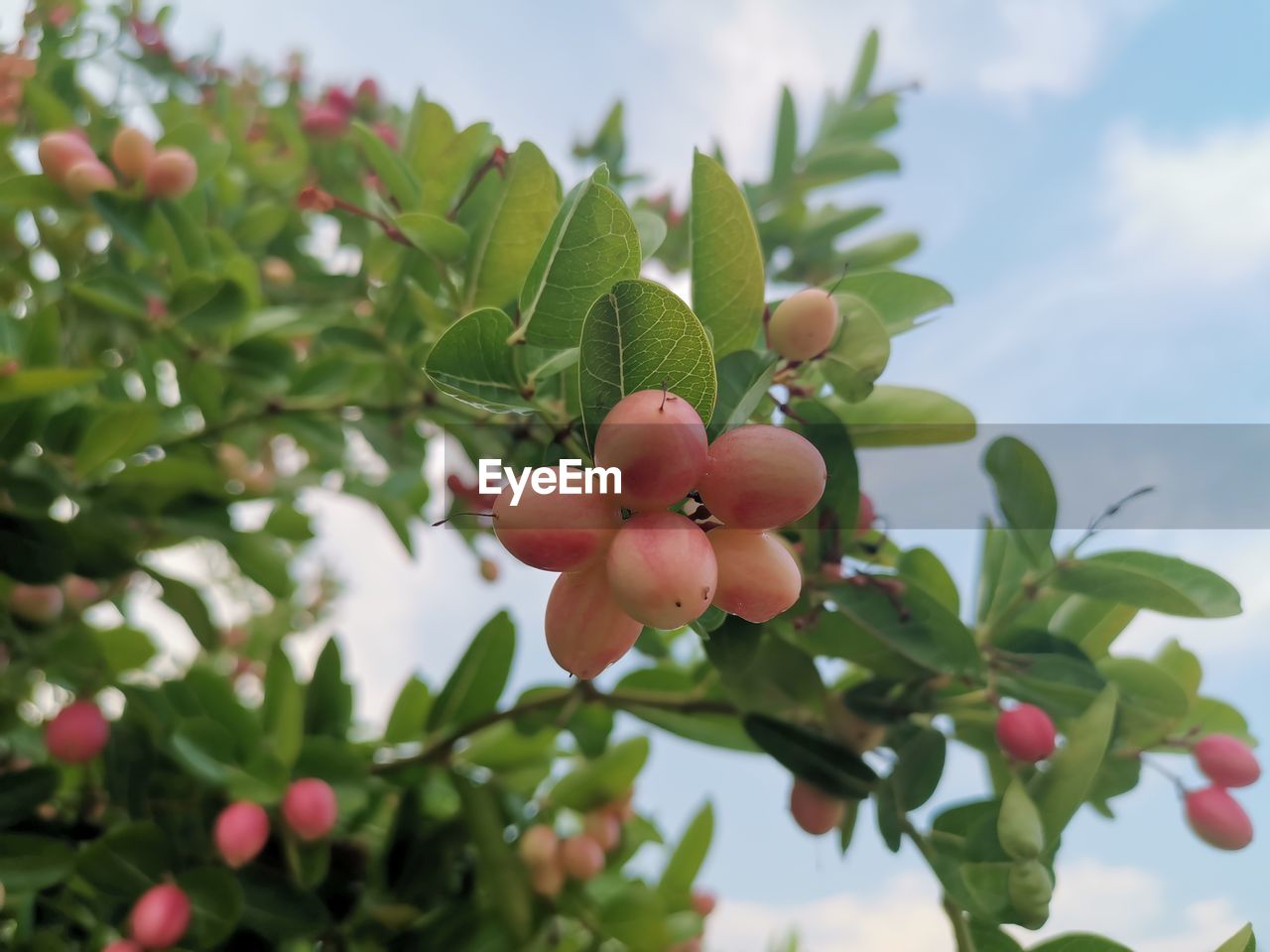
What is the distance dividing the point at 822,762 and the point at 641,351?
0.44 meters

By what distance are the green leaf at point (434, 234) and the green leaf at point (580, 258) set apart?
0.20 metres

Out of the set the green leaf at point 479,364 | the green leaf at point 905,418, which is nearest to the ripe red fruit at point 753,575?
the green leaf at point 479,364

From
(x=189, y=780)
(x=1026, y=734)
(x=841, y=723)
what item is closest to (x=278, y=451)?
(x=189, y=780)

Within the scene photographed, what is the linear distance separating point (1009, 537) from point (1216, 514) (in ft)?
0.54

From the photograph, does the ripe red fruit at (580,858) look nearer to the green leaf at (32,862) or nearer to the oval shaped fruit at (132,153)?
the green leaf at (32,862)

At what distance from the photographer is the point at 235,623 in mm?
2195

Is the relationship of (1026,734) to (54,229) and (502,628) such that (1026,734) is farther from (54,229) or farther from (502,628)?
(54,229)

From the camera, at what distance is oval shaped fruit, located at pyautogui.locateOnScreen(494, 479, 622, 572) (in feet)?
1.38

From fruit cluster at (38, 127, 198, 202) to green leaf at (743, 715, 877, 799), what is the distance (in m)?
0.90

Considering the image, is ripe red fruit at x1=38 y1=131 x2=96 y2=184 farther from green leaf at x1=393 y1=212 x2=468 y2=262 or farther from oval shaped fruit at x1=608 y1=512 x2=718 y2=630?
oval shaped fruit at x1=608 y1=512 x2=718 y2=630

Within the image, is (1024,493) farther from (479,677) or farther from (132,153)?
(132,153)

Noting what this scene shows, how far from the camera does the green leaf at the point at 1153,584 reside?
67 centimetres

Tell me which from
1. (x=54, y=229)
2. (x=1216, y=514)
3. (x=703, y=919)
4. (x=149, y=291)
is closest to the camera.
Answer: (x=1216, y=514)

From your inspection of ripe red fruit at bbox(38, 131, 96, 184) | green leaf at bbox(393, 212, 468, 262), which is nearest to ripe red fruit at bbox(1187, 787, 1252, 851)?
green leaf at bbox(393, 212, 468, 262)
